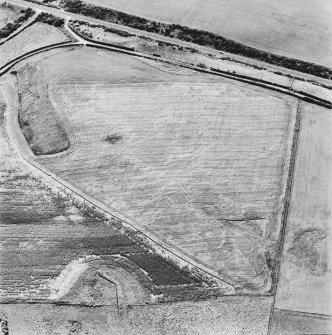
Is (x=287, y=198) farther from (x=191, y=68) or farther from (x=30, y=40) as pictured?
(x=30, y=40)

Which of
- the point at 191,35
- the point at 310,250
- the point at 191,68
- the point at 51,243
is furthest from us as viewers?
the point at 191,35

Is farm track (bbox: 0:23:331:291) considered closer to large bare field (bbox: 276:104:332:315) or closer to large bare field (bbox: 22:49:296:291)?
large bare field (bbox: 22:49:296:291)

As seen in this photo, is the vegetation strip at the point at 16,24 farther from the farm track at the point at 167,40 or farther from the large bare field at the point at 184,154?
the large bare field at the point at 184,154

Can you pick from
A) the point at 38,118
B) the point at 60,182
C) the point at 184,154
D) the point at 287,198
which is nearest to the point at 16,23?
the point at 38,118

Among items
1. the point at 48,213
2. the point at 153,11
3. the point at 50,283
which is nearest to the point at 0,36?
the point at 153,11

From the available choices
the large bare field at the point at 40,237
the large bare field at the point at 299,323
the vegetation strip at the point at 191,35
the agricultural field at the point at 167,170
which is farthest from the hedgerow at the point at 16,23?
the large bare field at the point at 299,323
